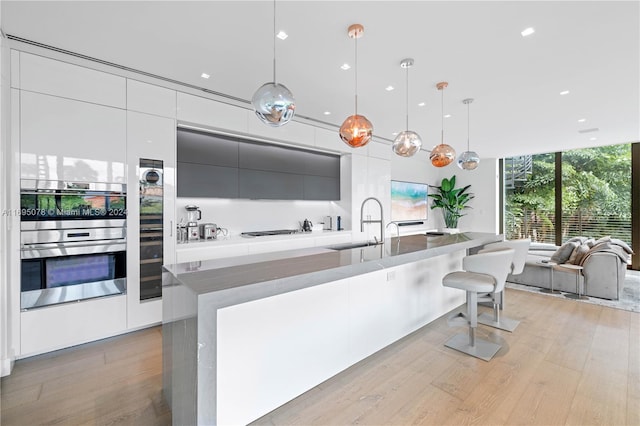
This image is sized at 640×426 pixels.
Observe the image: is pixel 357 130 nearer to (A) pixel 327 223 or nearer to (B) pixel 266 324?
(B) pixel 266 324

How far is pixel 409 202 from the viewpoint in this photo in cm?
770

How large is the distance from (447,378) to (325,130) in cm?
398

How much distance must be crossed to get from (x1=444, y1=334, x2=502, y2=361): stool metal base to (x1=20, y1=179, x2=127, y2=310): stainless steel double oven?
3.37 meters

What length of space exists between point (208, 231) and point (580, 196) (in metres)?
7.89

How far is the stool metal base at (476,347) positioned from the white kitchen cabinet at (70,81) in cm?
411

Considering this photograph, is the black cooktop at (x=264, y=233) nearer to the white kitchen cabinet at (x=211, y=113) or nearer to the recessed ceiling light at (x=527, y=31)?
the white kitchen cabinet at (x=211, y=113)

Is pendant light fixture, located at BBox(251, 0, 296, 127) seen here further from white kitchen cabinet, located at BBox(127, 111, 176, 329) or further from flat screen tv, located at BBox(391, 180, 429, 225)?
flat screen tv, located at BBox(391, 180, 429, 225)

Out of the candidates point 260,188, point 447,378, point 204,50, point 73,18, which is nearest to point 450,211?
point 260,188

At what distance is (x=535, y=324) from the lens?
3340 millimetres

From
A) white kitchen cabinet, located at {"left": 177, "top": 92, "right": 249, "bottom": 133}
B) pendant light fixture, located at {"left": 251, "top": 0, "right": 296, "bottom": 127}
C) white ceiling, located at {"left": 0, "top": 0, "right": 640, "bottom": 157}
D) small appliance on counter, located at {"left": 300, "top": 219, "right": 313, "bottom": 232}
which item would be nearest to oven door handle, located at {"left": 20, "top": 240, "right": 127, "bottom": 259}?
white kitchen cabinet, located at {"left": 177, "top": 92, "right": 249, "bottom": 133}

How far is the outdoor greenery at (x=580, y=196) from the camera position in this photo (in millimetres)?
6262

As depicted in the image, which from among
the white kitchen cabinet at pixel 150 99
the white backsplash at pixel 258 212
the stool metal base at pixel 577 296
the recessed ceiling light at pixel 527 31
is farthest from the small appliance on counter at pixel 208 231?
the stool metal base at pixel 577 296

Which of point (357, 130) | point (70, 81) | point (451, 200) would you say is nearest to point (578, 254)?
point (451, 200)

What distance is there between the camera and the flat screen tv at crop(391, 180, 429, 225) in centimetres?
722
